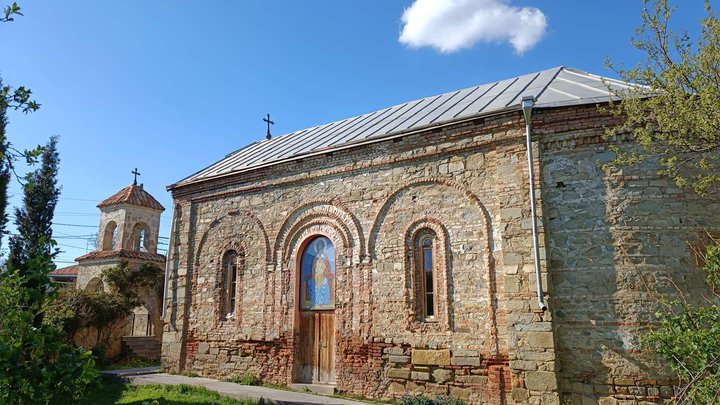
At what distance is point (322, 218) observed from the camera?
10906 mm

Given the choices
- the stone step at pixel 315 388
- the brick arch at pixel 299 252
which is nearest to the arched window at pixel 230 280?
the brick arch at pixel 299 252

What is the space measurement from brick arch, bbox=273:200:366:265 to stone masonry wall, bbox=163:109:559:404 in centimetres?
3

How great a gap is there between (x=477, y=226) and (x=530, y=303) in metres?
1.62

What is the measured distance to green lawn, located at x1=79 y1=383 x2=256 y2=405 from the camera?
29.6ft

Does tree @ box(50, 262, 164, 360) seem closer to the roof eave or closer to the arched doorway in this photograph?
the roof eave

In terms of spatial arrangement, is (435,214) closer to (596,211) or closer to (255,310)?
(596,211)

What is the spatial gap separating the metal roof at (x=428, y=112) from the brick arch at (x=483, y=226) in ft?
3.59

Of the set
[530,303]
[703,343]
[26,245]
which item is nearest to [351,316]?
[530,303]

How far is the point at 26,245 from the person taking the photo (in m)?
16.6

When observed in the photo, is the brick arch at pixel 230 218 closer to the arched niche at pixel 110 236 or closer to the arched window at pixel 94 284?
the arched window at pixel 94 284

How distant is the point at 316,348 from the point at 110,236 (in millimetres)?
14023

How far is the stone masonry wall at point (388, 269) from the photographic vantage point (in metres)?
8.26

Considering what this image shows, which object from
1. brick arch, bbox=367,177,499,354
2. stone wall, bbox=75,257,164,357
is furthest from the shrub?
stone wall, bbox=75,257,164,357

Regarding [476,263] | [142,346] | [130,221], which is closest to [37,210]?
[130,221]
